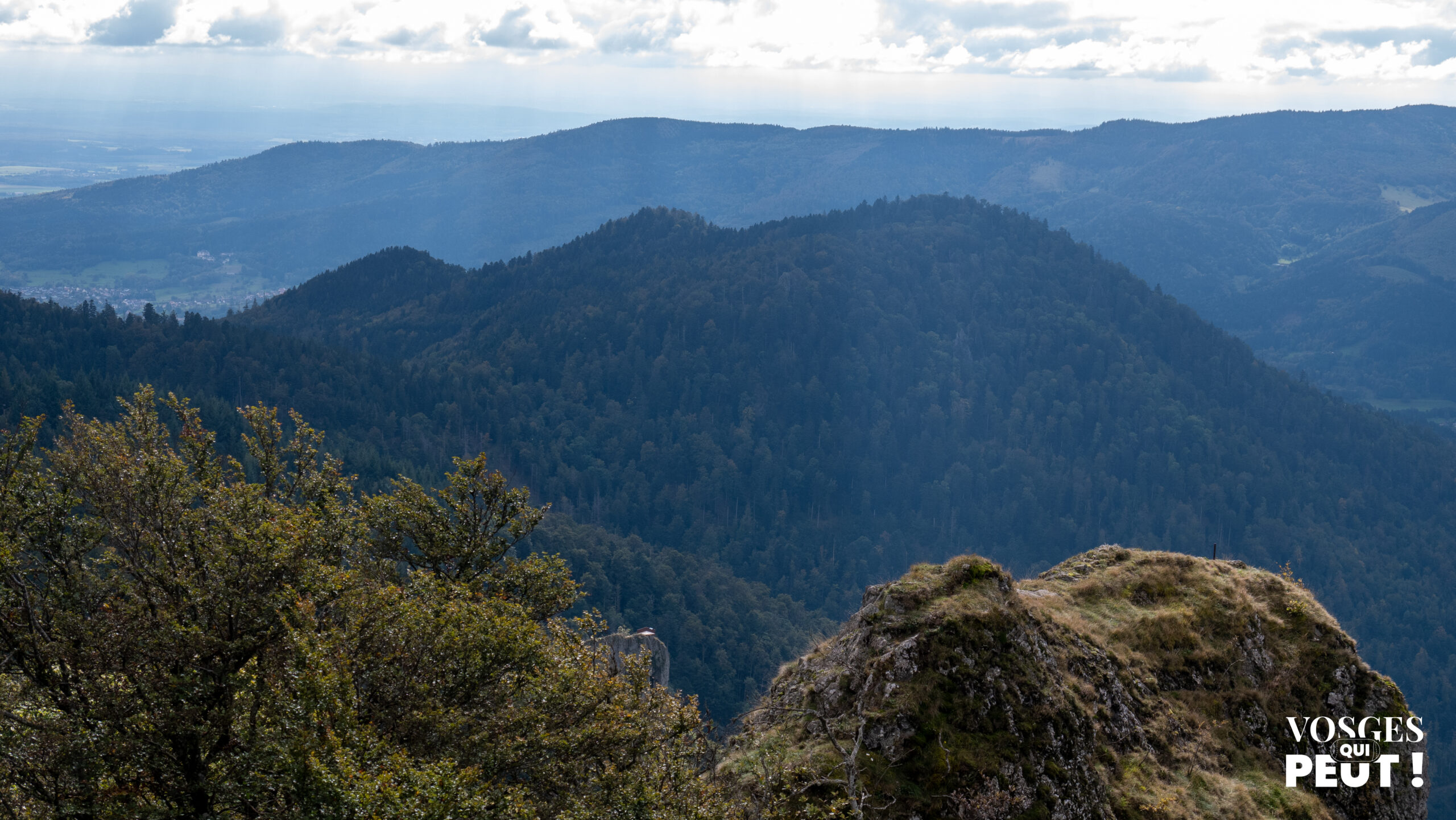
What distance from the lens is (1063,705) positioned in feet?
71.1

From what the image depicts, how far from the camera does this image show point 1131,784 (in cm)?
2166

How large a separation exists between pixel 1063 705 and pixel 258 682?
1732 cm

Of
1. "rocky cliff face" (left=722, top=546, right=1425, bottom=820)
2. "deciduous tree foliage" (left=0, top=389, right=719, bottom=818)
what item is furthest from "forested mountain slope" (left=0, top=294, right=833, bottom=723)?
"deciduous tree foliage" (left=0, top=389, right=719, bottom=818)

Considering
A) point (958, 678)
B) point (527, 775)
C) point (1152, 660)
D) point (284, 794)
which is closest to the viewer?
point (284, 794)

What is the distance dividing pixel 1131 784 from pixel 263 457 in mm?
22624

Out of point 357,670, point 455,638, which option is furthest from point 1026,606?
point 357,670

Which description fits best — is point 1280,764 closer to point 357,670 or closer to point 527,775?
point 527,775

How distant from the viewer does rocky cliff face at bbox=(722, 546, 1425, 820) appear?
19984 mm

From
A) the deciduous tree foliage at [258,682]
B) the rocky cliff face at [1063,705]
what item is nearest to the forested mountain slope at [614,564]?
the rocky cliff face at [1063,705]

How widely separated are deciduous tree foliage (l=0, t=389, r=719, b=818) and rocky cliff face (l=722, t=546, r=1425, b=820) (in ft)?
13.5

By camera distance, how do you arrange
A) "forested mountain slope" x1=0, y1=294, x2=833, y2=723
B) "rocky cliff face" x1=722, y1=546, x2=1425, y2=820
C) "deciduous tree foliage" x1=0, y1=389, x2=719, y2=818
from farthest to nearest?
"forested mountain slope" x1=0, y1=294, x2=833, y2=723
"rocky cliff face" x1=722, y1=546, x2=1425, y2=820
"deciduous tree foliage" x1=0, y1=389, x2=719, y2=818

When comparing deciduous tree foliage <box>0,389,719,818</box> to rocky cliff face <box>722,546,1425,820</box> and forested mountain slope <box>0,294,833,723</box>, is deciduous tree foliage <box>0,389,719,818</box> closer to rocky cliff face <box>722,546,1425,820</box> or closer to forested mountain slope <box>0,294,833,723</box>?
rocky cliff face <box>722,546,1425,820</box>

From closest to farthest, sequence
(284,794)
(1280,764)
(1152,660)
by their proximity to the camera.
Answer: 1. (284,794)
2. (1280,764)
3. (1152,660)

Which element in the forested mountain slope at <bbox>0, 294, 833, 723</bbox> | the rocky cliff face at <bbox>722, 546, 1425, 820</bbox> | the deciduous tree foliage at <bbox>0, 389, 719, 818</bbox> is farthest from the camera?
the forested mountain slope at <bbox>0, 294, 833, 723</bbox>
